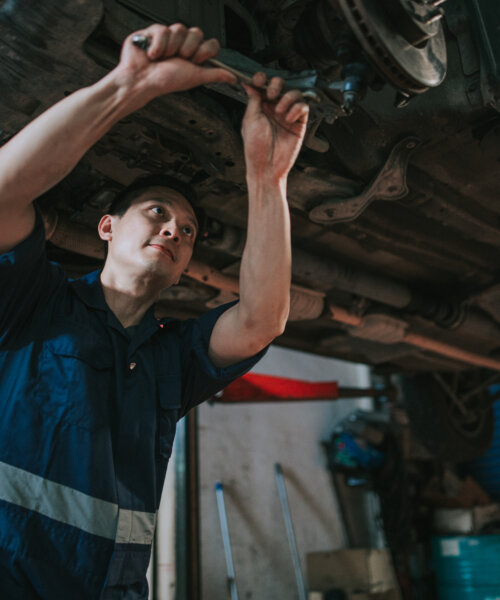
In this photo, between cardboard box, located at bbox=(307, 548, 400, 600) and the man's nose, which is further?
cardboard box, located at bbox=(307, 548, 400, 600)

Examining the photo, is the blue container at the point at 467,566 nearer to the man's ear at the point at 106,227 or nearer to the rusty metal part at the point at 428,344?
the rusty metal part at the point at 428,344

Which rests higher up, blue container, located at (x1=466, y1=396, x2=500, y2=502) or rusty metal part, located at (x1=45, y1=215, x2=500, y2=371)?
rusty metal part, located at (x1=45, y1=215, x2=500, y2=371)

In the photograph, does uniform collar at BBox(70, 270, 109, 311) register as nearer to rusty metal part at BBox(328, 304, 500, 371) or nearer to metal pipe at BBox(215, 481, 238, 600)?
rusty metal part at BBox(328, 304, 500, 371)

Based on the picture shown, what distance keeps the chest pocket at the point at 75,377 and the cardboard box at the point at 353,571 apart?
12.0ft

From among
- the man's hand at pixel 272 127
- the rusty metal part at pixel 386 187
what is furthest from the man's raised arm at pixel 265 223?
the rusty metal part at pixel 386 187

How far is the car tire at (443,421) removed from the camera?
146 inches

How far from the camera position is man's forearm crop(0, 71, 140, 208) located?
2.98 ft

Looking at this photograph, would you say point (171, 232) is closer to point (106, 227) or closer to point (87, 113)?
point (106, 227)

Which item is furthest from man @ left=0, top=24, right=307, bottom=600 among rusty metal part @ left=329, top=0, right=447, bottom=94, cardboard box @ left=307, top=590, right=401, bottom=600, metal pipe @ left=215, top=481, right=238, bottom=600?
metal pipe @ left=215, top=481, right=238, bottom=600

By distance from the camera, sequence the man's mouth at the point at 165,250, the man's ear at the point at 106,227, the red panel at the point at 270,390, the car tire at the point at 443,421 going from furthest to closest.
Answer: the car tire at the point at 443,421 < the red panel at the point at 270,390 < the man's ear at the point at 106,227 < the man's mouth at the point at 165,250

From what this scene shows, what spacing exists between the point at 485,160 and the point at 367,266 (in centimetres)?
75

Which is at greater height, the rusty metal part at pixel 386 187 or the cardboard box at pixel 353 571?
the rusty metal part at pixel 386 187

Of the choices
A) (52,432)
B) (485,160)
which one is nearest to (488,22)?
(485,160)

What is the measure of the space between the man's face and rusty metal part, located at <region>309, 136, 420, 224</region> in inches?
20.0
